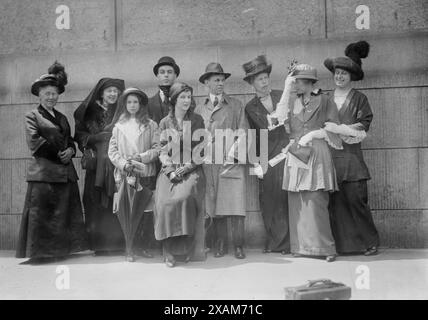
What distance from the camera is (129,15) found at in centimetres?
723

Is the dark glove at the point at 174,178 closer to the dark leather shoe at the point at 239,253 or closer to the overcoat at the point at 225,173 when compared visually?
the overcoat at the point at 225,173

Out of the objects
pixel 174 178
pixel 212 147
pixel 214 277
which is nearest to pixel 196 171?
pixel 174 178

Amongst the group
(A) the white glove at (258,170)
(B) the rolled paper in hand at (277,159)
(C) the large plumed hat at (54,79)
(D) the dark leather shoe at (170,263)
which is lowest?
(D) the dark leather shoe at (170,263)

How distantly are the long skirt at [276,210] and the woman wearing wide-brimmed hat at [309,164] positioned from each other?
0.20m

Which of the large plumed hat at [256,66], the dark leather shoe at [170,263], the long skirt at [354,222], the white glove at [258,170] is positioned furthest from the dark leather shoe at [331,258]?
the large plumed hat at [256,66]

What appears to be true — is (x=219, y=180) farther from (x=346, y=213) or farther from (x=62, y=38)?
(x=62, y=38)

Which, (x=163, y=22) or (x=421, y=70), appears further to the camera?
(x=163, y=22)

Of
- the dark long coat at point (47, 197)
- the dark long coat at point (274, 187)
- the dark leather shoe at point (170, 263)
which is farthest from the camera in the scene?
the dark long coat at point (274, 187)

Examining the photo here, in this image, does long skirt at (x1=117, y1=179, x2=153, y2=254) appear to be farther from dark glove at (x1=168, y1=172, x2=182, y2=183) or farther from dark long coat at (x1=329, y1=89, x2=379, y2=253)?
dark long coat at (x1=329, y1=89, x2=379, y2=253)

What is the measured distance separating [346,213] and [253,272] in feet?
4.64

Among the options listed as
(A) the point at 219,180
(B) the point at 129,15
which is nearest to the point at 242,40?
(B) the point at 129,15

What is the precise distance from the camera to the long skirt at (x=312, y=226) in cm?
588

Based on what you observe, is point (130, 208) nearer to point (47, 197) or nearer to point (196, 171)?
point (196, 171)

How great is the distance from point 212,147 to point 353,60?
189cm
